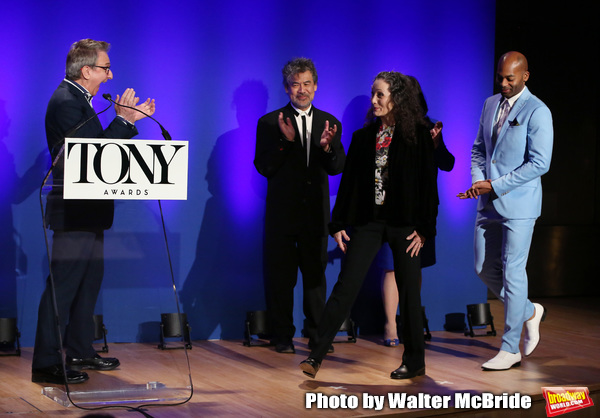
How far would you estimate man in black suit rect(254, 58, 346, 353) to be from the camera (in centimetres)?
495

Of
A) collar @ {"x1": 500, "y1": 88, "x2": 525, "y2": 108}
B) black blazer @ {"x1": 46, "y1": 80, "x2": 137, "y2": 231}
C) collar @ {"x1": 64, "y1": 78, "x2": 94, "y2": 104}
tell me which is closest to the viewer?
black blazer @ {"x1": 46, "y1": 80, "x2": 137, "y2": 231}

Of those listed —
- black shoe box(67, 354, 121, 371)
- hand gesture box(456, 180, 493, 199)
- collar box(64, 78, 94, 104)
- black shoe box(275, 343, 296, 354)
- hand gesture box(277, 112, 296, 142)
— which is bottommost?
black shoe box(275, 343, 296, 354)

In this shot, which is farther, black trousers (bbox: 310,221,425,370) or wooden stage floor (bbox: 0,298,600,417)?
black trousers (bbox: 310,221,425,370)

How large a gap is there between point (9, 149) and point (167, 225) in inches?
39.8

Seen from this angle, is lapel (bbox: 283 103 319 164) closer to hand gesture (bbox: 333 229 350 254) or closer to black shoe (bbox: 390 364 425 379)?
hand gesture (bbox: 333 229 350 254)

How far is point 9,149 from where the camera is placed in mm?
4812

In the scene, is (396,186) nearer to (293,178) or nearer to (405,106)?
(405,106)

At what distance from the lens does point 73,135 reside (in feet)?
11.9

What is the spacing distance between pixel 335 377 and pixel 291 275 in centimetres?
95

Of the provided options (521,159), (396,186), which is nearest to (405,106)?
(396,186)

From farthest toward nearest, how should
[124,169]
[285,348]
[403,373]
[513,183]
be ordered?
[285,348] → [513,183] → [403,373] → [124,169]

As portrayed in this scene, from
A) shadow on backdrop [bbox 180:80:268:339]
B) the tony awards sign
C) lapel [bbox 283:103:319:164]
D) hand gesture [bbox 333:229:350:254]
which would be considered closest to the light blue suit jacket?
hand gesture [bbox 333:229:350:254]

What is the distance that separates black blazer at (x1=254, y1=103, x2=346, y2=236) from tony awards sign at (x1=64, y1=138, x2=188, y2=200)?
1.40 metres

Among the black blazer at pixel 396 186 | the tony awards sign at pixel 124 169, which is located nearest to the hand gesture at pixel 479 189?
the black blazer at pixel 396 186
